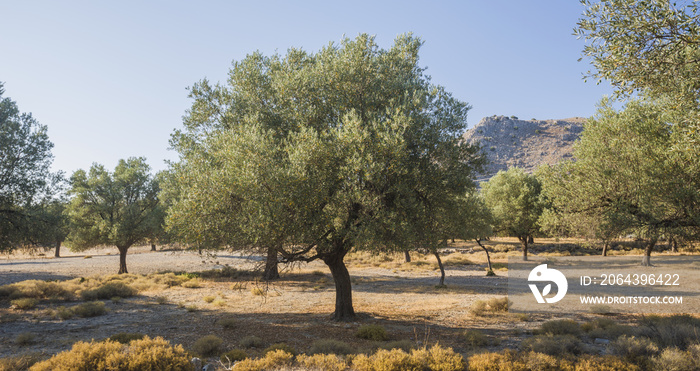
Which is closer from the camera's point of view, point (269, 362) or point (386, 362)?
point (386, 362)

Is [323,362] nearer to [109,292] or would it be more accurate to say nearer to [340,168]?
[340,168]

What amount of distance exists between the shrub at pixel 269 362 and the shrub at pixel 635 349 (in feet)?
33.1

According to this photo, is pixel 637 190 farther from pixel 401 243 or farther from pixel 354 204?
pixel 354 204

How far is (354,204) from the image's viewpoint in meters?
14.4

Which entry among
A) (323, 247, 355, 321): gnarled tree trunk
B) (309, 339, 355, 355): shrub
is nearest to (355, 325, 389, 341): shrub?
(309, 339, 355, 355): shrub

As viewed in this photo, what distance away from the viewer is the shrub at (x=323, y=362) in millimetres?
10914

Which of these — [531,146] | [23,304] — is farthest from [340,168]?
[531,146]

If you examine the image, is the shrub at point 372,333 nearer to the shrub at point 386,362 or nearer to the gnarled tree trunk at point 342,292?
the gnarled tree trunk at point 342,292

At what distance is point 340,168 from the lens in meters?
13.4

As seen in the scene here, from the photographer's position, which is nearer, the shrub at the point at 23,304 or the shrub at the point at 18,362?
the shrub at the point at 18,362

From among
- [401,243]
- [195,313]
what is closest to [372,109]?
[401,243]

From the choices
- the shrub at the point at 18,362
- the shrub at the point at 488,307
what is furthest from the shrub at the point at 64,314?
the shrub at the point at 488,307

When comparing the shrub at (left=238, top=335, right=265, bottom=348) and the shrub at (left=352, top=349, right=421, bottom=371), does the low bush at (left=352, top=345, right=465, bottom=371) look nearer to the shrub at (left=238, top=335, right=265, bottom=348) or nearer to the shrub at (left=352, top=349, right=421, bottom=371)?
the shrub at (left=352, top=349, right=421, bottom=371)

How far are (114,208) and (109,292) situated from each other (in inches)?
641
